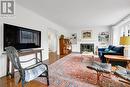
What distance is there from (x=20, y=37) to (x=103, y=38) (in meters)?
7.86

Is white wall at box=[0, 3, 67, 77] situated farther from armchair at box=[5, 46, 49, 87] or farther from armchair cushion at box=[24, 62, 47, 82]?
armchair cushion at box=[24, 62, 47, 82]

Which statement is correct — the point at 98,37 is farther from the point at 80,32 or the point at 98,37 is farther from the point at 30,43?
the point at 30,43

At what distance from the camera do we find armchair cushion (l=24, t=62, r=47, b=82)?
2.15 meters

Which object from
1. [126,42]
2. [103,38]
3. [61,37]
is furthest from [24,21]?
[103,38]

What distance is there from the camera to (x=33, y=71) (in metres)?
2.35

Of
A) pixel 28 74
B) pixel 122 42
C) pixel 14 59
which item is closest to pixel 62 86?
pixel 28 74

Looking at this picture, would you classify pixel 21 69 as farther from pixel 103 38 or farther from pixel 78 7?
pixel 103 38

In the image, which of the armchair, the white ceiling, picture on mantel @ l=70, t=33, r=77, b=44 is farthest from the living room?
picture on mantel @ l=70, t=33, r=77, b=44

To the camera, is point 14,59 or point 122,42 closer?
point 14,59

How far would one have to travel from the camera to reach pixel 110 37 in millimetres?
9680

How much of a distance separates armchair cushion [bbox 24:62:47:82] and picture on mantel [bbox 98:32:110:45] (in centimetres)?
823

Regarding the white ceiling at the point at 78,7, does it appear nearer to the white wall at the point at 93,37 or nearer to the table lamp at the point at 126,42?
the table lamp at the point at 126,42

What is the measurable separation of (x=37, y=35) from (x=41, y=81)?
2706mm

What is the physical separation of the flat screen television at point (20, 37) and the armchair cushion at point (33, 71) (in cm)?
143
